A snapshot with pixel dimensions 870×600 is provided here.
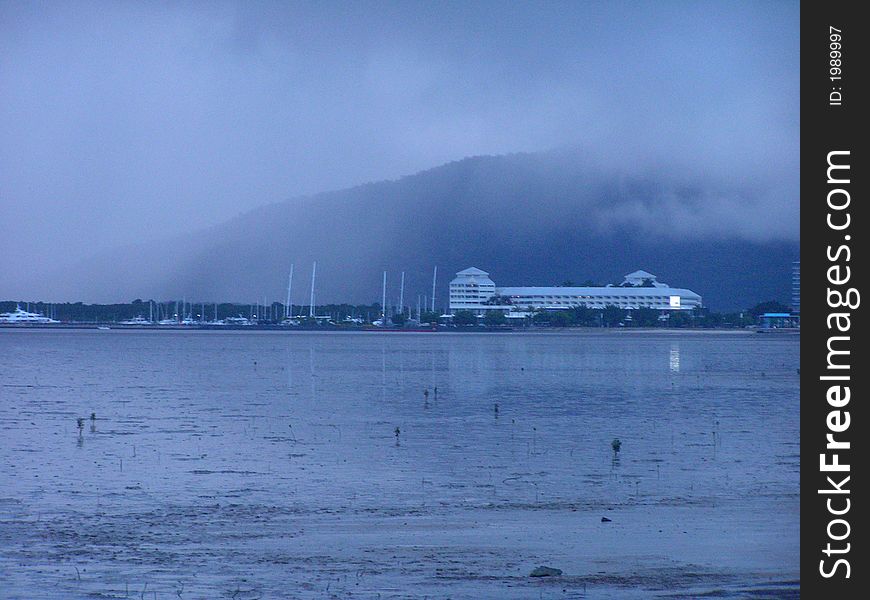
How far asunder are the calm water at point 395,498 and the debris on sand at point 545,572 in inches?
9.6

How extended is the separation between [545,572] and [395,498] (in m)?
7.51

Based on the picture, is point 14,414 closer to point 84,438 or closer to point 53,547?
point 84,438

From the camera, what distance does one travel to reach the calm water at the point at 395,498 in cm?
1514

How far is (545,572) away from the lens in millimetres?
15281
